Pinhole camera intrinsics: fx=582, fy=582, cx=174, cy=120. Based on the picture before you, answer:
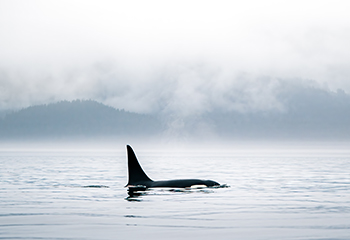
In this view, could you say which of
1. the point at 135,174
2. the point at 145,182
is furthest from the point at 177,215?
the point at 135,174

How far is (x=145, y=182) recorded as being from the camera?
30938mm

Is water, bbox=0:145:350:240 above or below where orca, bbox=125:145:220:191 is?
below

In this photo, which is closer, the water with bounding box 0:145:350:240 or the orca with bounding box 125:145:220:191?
the water with bounding box 0:145:350:240

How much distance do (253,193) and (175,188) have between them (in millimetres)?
3839

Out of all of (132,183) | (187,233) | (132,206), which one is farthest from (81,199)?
(187,233)

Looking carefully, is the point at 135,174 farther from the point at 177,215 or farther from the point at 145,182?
the point at 177,215

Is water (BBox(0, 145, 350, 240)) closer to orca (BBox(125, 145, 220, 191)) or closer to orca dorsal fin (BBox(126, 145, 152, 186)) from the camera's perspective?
orca (BBox(125, 145, 220, 191))

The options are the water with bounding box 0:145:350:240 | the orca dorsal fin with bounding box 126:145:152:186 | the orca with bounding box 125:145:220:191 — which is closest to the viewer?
the water with bounding box 0:145:350:240

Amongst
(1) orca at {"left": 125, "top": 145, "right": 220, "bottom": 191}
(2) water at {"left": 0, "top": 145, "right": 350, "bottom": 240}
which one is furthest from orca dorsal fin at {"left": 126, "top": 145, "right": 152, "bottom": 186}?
(2) water at {"left": 0, "top": 145, "right": 350, "bottom": 240}

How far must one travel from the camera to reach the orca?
29.4 metres

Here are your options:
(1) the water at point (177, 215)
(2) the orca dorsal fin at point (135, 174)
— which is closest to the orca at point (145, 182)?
(2) the orca dorsal fin at point (135, 174)

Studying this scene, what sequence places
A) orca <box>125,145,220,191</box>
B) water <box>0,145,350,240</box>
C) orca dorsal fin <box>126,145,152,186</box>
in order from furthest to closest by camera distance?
1. orca dorsal fin <box>126,145,152,186</box>
2. orca <box>125,145,220,191</box>
3. water <box>0,145,350,240</box>

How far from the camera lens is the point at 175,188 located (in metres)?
28.7

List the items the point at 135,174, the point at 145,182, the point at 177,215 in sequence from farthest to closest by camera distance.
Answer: the point at 135,174, the point at 145,182, the point at 177,215
